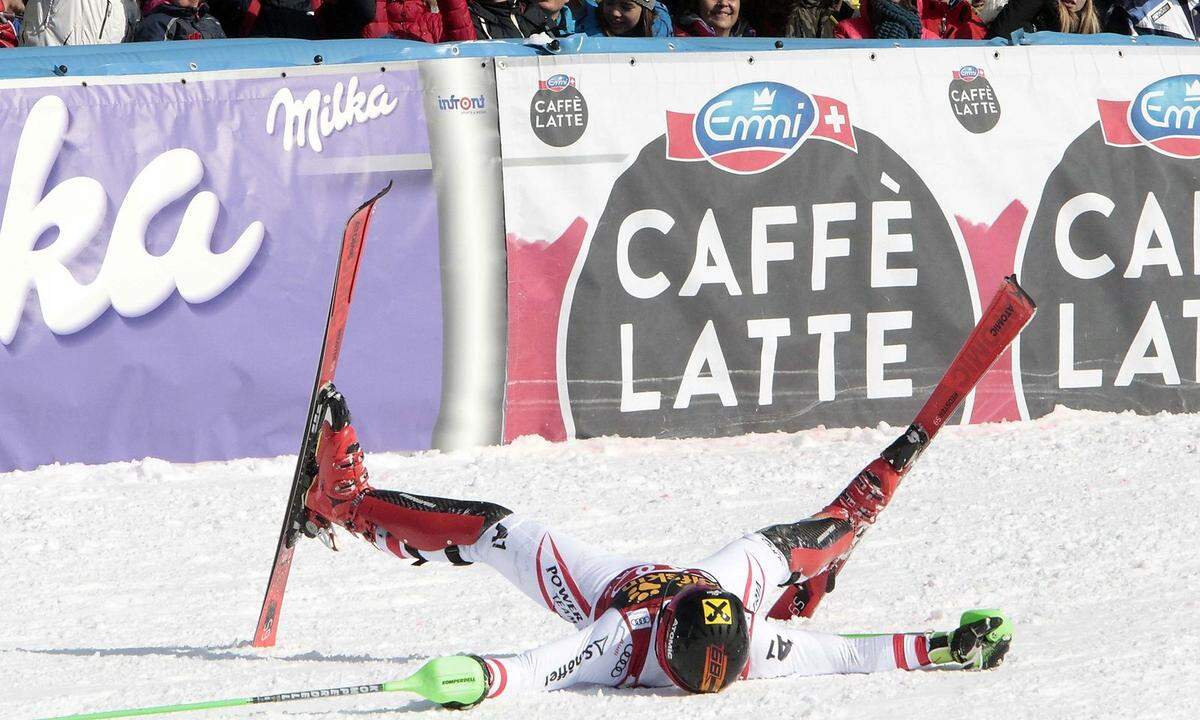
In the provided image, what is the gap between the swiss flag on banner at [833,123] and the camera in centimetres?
709

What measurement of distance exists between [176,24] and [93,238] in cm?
121

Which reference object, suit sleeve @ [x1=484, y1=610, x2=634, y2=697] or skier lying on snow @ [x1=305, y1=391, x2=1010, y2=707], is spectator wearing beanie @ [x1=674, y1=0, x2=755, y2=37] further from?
suit sleeve @ [x1=484, y1=610, x2=634, y2=697]

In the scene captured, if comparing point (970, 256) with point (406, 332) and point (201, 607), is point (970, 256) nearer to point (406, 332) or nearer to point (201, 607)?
point (406, 332)

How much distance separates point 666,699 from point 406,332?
323cm

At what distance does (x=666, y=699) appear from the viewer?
3850mm

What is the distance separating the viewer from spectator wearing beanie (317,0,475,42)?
7285mm

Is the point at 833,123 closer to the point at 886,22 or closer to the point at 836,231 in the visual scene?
the point at 836,231

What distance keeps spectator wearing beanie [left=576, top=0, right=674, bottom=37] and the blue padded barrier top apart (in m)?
0.60

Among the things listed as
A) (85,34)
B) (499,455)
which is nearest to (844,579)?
(499,455)

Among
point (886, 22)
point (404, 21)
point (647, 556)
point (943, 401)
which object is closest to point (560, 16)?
point (404, 21)

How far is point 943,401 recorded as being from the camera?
4770mm

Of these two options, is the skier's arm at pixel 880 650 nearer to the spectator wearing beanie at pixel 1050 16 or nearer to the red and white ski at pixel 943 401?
the red and white ski at pixel 943 401

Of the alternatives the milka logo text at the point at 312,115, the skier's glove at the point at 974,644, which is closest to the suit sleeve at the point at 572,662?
the skier's glove at the point at 974,644

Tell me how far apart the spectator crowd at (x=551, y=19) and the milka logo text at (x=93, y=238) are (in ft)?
2.48
